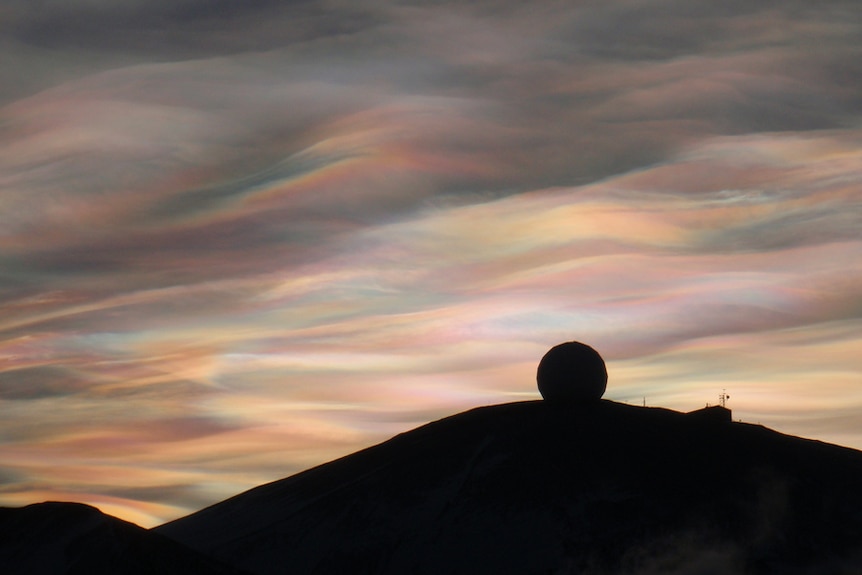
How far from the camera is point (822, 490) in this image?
2261 inches

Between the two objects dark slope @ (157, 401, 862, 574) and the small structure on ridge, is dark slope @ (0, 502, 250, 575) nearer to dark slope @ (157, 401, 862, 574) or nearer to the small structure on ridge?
dark slope @ (157, 401, 862, 574)

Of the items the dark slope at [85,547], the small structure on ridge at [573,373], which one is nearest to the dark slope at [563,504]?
the small structure on ridge at [573,373]

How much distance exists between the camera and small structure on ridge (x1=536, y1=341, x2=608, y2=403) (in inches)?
2488

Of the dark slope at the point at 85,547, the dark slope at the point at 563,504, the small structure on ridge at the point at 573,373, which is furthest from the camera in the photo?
the small structure on ridge at the point at 573,373

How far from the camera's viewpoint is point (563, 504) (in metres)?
55.3

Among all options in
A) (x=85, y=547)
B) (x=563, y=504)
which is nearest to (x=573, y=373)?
(x=563, y=504)

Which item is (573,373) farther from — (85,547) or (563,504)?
(85,547)

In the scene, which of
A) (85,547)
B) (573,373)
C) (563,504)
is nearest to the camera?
(85,547)

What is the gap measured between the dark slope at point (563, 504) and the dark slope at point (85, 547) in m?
12.2

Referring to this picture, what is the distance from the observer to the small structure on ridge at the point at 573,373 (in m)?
63.2

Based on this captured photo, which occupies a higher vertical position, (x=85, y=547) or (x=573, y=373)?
(x=573, y=373)

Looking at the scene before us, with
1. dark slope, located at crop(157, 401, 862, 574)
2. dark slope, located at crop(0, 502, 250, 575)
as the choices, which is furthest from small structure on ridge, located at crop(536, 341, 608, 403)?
dark slope, located at crop(0, 502, 250, 575)

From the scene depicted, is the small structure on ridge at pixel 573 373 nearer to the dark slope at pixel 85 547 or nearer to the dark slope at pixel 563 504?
the dark slope at pixel 563 504

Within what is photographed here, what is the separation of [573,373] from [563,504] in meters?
9.68
